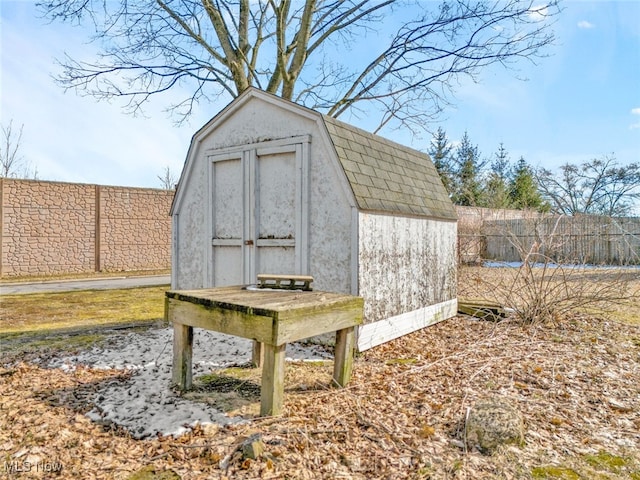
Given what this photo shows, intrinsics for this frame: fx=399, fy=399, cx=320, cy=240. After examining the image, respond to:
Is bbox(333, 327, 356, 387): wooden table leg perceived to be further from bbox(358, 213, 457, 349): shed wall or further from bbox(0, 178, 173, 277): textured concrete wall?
bbox(0, 178, 173, 277): textured concrete wall

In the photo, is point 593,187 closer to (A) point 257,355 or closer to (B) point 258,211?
(B) point 258,211

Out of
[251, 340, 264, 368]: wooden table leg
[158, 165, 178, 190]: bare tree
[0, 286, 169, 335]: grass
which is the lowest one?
[0, 286, 169, 335]: grass

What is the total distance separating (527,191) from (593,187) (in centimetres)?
508

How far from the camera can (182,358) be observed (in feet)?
11.3

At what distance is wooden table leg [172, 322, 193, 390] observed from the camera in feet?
11.3

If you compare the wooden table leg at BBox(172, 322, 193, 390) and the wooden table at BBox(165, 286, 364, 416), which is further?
the wooden table leg at BBox(172, 322, 193, 390)

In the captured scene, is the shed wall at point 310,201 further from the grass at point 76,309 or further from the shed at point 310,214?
the grass at point 76,309

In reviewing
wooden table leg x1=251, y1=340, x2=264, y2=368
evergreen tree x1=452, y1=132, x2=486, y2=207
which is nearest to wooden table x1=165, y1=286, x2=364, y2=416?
wooden table leg x1=251, y1=340, x2=264, y2=368

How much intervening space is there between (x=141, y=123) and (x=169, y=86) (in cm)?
140

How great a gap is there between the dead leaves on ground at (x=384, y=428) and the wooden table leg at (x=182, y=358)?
0.72m

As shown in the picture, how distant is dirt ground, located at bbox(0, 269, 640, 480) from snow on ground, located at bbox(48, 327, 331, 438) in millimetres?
149

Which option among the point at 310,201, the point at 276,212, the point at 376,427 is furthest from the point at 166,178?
the point at 376,427

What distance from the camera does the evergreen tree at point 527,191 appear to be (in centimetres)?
2603

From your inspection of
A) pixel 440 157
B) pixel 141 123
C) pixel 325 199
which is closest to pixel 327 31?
pixel 141 123
